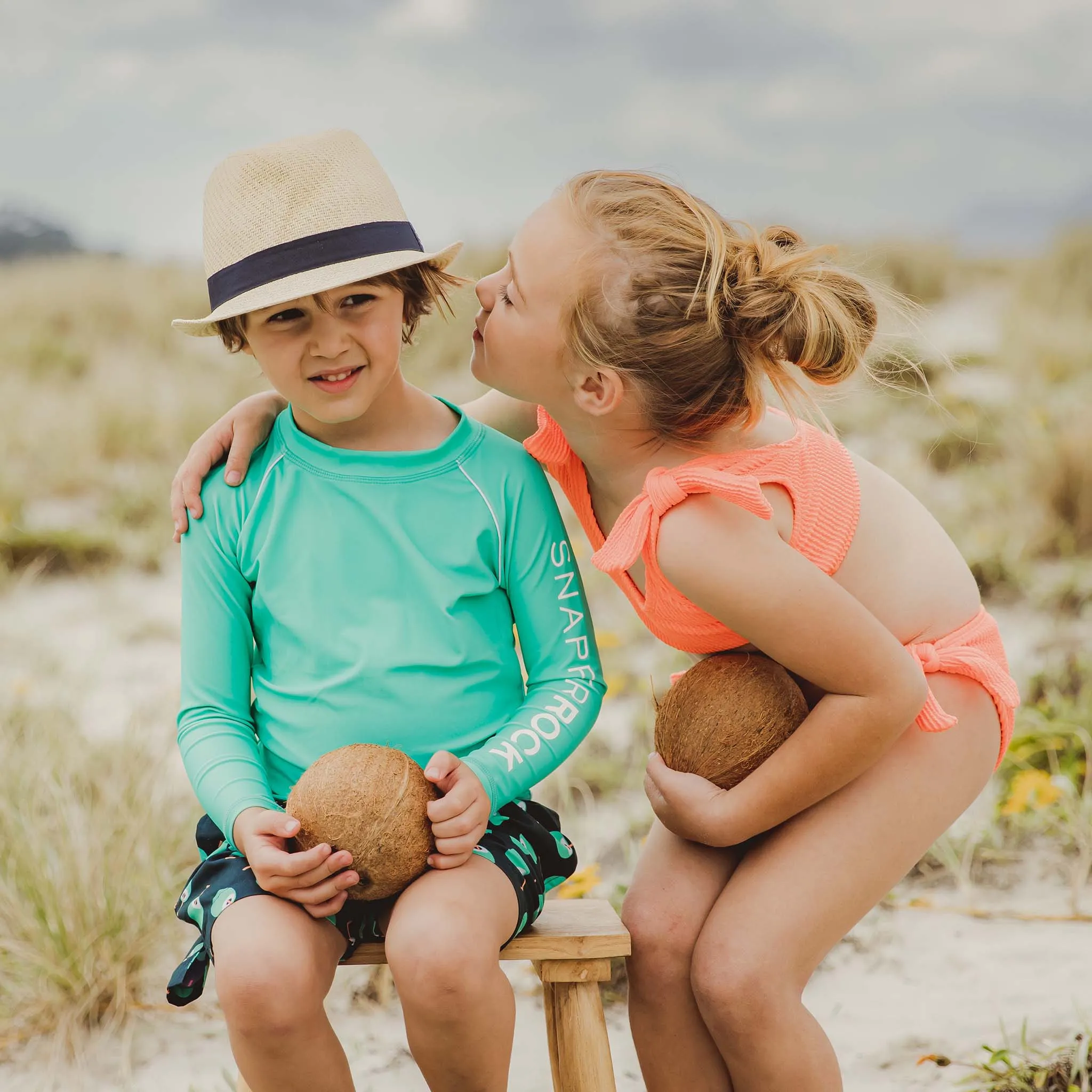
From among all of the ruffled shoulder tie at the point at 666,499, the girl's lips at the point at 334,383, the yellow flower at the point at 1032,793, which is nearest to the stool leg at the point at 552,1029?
the ruffled shoulder tie at the point at 666,499

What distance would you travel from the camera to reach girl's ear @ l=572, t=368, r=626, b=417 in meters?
2.08

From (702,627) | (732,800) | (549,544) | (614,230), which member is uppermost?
(614,230)

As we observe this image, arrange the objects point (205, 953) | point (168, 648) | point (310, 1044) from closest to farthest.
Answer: point (310, 1044) < point (205, 953) < point (168, 648)

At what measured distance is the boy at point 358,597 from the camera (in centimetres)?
190

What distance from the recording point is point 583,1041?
2.00 meters

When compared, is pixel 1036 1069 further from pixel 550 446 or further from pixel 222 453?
pixel 222 453

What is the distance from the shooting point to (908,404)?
289 inches

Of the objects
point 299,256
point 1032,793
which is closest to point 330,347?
point 299,256

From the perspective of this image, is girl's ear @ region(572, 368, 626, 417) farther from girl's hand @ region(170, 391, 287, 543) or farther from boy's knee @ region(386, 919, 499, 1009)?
boy's knee @ region(386, 919, 499, 1009)

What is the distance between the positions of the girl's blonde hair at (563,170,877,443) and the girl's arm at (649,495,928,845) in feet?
0.76

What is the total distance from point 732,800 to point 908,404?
228 inches

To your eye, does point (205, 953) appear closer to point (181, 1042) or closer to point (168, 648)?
point (181, 1042)

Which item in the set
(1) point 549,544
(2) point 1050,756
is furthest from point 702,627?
(2) point 1050,756

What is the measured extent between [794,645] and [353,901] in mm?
812
